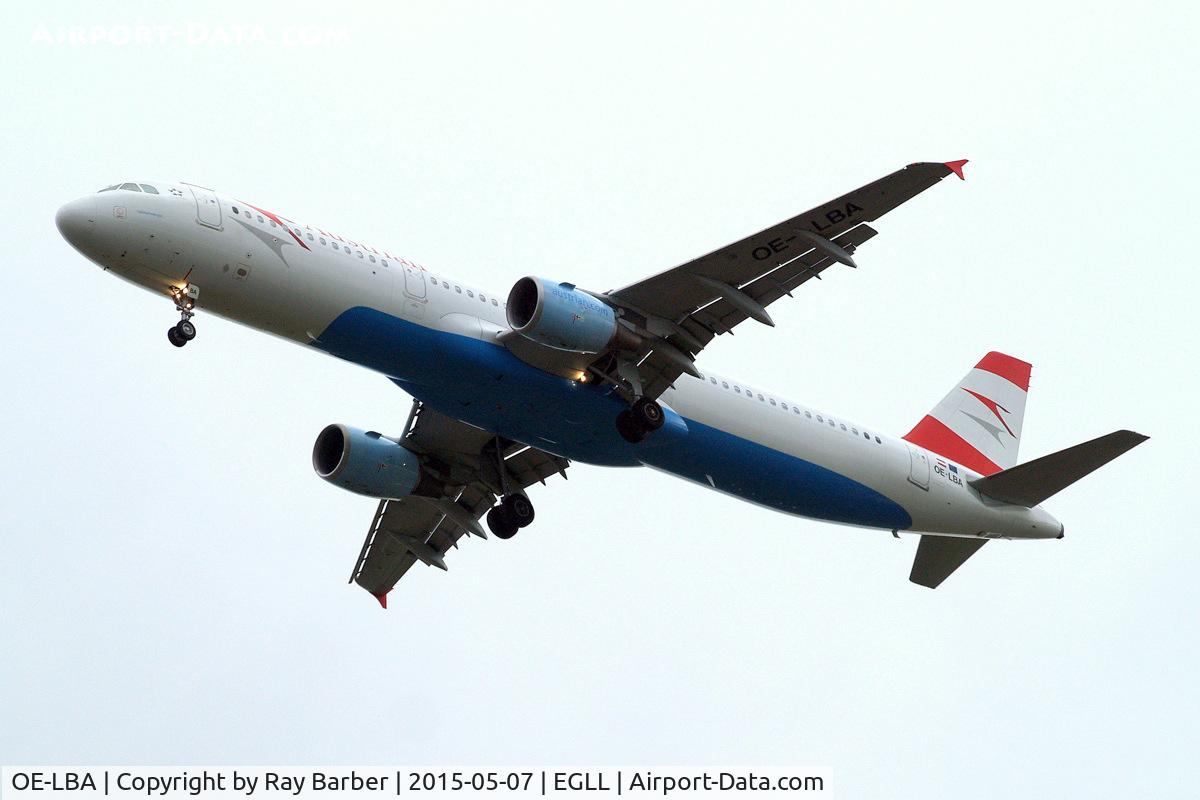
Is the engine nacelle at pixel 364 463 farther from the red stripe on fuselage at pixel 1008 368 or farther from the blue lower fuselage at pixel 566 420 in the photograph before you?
the red stripe on fuselage at pixel 1008 368

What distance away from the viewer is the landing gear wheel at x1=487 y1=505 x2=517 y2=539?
1436 inches

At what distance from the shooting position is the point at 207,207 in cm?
2877

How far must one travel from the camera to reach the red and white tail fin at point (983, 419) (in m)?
39.3

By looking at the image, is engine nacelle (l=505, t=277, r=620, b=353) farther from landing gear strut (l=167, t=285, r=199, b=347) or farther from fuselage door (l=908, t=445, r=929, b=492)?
fuselage door (l=908, t=445, r=929, b=492)

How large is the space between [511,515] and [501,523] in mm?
336

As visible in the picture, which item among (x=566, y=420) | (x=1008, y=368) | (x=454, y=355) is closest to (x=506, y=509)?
(x=566, y=420)

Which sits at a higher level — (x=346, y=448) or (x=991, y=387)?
(x=991, y=387)

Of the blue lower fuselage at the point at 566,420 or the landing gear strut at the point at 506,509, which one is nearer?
the blue lower fuselage at the point at 566,420

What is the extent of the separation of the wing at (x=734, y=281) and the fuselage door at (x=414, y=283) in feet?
12.4

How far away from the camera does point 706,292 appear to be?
102 feet

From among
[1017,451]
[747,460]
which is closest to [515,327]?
[747,460]

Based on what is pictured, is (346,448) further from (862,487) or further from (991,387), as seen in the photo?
(991,387)

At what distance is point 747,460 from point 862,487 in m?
3.47

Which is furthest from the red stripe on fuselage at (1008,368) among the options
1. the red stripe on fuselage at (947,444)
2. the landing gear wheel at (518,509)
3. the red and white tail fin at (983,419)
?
the landing gear wheel at (518,509)
